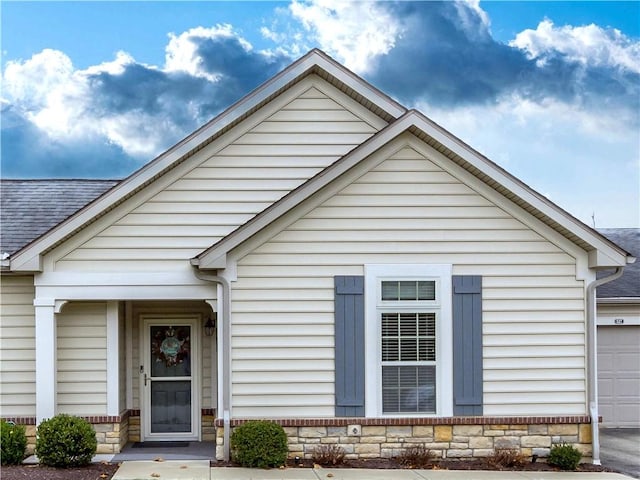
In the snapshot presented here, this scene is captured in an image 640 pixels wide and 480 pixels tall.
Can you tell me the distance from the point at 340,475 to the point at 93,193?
683 centimetres

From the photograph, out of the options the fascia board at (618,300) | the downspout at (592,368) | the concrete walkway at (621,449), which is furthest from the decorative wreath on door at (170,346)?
the fascia board at (618,300)

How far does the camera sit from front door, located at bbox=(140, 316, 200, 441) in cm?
1107

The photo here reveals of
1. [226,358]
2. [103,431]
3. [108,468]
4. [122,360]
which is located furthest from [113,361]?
[226,358]

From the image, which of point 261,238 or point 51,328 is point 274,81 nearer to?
point 261,238

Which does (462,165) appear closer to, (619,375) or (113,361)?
(113,361)

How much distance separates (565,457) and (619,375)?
4.20m

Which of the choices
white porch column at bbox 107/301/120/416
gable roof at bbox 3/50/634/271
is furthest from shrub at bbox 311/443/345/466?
white porch column at bbox 107/301/120/416

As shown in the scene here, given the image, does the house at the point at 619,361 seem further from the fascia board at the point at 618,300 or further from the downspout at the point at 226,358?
the downspout at the point at 226,358

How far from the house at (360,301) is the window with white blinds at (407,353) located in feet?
0.06

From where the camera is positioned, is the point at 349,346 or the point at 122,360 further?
the point at 122,360

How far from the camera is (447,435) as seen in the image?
9.46 m

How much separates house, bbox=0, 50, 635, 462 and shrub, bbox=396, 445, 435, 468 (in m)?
0.15

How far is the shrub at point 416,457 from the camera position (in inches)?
363

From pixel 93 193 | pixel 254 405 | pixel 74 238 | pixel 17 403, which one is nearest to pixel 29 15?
pixel 93 193
